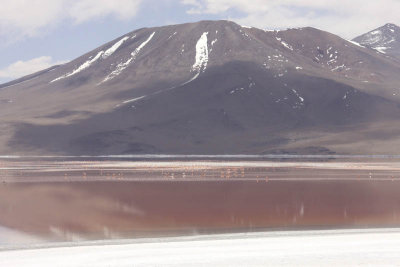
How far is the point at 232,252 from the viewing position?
784 inches

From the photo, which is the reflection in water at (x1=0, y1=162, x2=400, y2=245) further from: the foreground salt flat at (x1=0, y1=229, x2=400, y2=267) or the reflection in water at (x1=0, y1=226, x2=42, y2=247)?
the foreground salt flat at (x1=0, y1=229, x2=400, y2=267)

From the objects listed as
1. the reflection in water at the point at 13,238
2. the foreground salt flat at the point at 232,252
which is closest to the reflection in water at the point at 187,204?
the reflection in water at the point at 13,238

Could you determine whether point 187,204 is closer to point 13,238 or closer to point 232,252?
point 13,238

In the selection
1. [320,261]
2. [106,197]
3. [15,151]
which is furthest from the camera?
[15,151]

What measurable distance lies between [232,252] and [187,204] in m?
19.8

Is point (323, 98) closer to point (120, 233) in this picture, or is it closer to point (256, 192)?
point (256, 192)

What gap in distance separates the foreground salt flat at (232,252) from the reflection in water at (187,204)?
5.31 metres

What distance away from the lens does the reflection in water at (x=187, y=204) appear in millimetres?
30109

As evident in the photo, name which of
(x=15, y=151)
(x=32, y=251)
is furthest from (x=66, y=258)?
(x=15, y=151)

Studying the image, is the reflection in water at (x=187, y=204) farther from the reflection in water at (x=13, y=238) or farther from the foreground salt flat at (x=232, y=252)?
the foreground salt flat at (x=232, y=252)

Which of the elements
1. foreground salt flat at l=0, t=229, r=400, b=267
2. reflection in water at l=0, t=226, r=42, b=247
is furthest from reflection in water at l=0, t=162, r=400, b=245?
foreground salt flat at l=0, t=229, r=400, b=267

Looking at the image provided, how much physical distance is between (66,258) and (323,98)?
185 metres

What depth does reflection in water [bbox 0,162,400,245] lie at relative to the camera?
98.8 ft

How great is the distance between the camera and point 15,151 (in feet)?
492
